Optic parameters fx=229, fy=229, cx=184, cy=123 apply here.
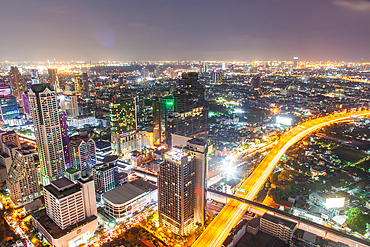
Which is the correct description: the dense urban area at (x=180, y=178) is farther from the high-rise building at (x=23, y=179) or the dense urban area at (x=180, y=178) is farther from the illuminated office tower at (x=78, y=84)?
the illuminated office tower at (x=78, y=84)

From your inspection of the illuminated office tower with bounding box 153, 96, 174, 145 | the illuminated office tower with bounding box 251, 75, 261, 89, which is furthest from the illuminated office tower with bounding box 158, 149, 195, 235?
the illuminated office tower with bounding box 251, 75, 261, 89

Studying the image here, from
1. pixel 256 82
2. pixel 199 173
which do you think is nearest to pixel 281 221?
pixel 199 173

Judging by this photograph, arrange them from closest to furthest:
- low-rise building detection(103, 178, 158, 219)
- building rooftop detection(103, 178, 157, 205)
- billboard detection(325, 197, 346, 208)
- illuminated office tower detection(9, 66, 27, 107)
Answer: low-rise building detection(103, 178, 158, 219) → billboard detection(325, 197, 346, 208) → building rooftop detection(103, 178, 157, 205) → illuminated office tower detection(9, 66, 27, 107)

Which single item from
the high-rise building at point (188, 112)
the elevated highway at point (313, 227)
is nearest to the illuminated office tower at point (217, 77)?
the high-rise building at point (188, 112)

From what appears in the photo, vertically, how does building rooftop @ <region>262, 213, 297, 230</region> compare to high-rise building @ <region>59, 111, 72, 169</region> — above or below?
below

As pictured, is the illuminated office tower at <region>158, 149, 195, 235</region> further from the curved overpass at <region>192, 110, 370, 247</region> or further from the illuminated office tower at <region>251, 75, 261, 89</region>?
the illuminated office tower at <region>251, 75, 261, 89</region>

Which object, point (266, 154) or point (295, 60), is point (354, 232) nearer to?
point (266, 154)
